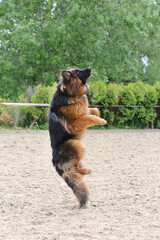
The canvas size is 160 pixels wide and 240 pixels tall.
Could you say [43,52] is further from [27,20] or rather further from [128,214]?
[128,214]

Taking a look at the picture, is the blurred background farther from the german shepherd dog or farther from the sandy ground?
the german shepherd dog

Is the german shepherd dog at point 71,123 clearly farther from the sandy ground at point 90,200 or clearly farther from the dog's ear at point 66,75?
the sandy ground at point 90,200

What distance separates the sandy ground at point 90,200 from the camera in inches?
142

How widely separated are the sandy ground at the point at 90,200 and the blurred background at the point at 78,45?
5.87m

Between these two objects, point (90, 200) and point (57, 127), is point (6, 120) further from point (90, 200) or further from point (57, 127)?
point (57, 127)

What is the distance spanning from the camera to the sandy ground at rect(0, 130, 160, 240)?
362cm

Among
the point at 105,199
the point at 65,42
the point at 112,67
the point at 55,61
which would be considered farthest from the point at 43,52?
the point at 105,199

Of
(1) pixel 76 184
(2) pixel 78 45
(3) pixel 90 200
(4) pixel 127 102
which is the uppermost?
Answer: (2) pixel 78 45

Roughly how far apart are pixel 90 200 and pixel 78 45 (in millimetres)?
15058

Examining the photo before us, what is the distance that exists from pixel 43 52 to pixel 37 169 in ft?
37.3

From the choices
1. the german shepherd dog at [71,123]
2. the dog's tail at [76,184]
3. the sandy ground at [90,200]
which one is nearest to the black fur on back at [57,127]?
the german shepherd dog at [71,123]

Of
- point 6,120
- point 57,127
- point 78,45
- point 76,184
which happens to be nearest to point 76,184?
point 76,184

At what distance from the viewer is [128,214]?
4203mm

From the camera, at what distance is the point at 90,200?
4.92 metres
